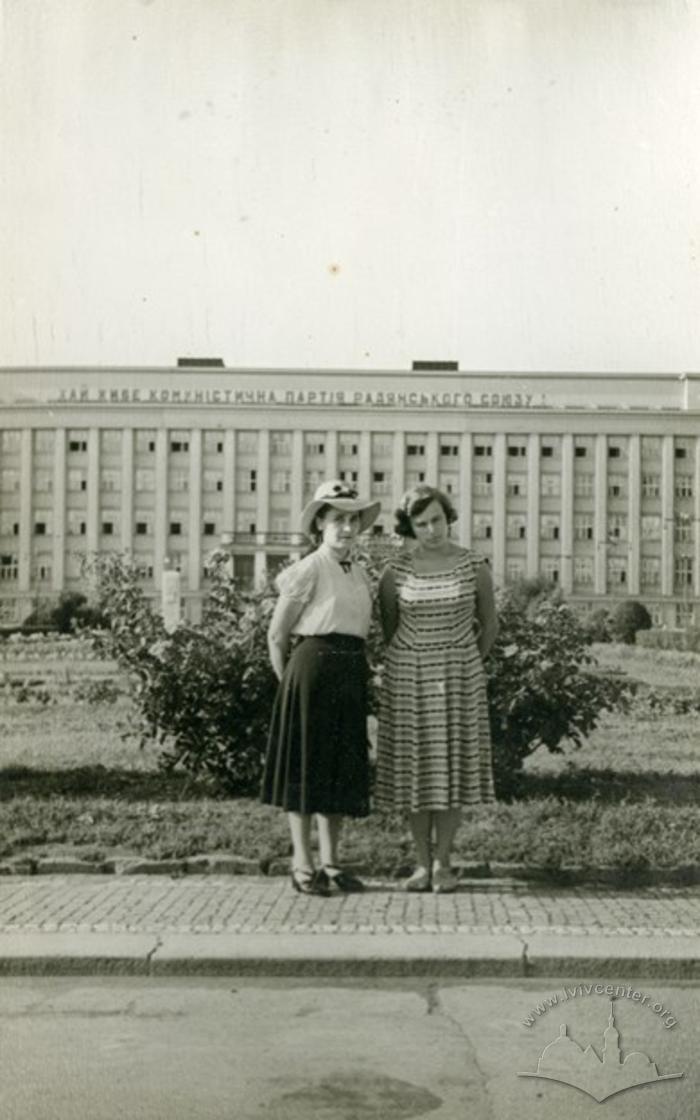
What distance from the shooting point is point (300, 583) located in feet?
18.4

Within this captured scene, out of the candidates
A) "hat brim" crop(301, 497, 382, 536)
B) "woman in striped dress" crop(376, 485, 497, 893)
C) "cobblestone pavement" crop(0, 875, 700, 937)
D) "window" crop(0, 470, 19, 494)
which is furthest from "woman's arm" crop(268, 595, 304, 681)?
"window" crop(0, 470, 19, 494)

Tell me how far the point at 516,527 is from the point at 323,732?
359 cm

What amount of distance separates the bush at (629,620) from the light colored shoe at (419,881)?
9.17 feet

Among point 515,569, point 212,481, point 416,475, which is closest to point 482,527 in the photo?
point 515,569

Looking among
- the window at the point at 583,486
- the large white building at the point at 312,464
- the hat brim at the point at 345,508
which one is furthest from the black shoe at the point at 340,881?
the window at the point at 583,486

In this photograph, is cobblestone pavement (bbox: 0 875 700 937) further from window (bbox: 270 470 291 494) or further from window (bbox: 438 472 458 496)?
window (bbox: 438 472 458 496)

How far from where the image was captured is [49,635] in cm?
819

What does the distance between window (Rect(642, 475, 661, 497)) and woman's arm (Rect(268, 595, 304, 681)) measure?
336 cm

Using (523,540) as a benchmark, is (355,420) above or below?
above

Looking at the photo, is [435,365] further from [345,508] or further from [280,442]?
[345,508]

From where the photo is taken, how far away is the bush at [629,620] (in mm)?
8117

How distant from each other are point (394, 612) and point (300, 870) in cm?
128

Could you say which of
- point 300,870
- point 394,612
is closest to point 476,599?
point 394,612

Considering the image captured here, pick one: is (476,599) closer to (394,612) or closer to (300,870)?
(394,612)
